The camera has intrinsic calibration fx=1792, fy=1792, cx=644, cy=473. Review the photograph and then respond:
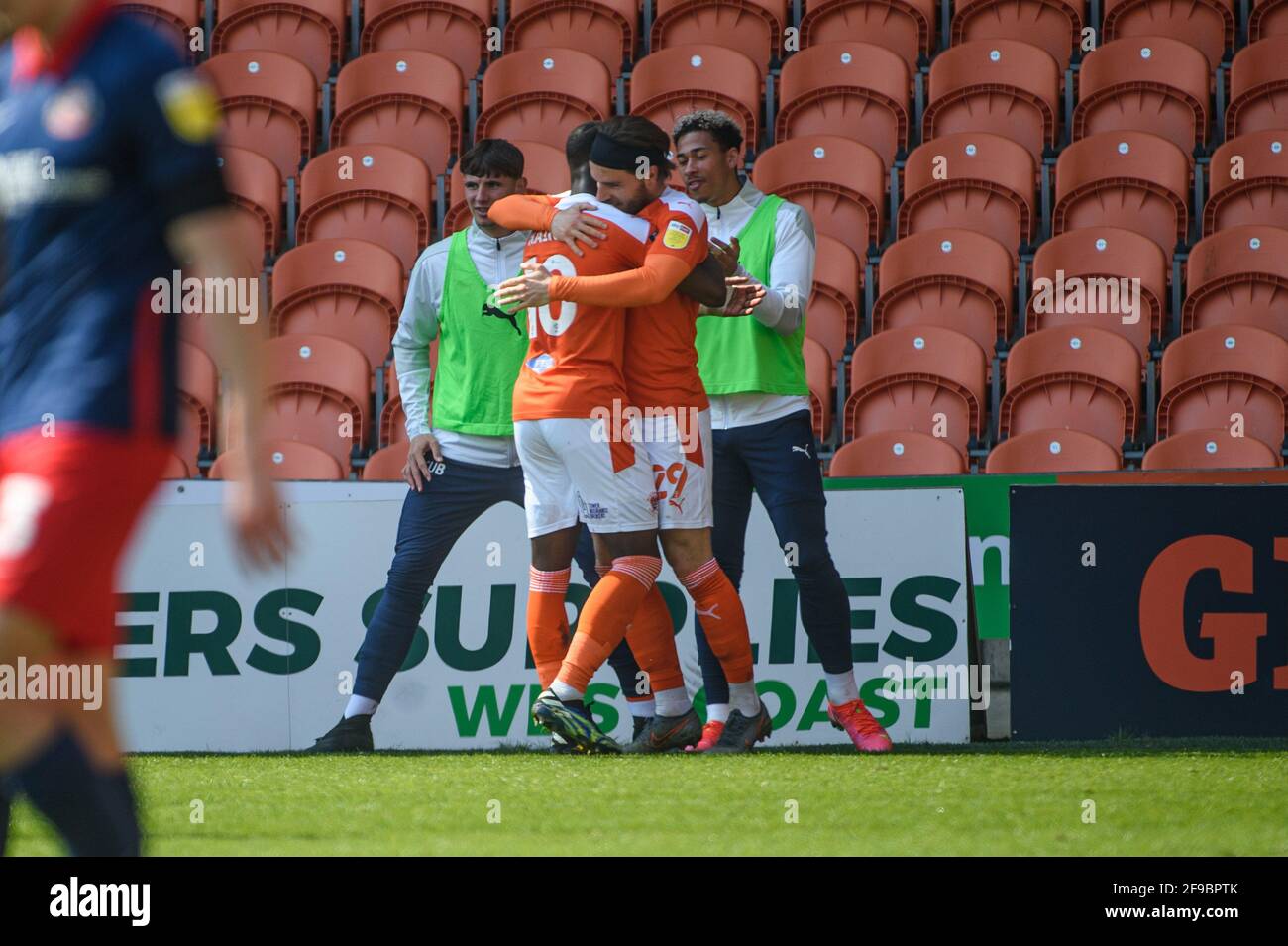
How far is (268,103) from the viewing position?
1062 cm

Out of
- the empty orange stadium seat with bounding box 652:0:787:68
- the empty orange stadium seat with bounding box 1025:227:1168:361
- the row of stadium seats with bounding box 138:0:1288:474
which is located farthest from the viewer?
the empty orange stadium seat with bounding box 652:0:787:68

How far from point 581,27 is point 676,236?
20.4 feet

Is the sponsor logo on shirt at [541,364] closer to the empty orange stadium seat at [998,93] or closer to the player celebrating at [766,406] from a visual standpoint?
the player celebrating at [766,406]

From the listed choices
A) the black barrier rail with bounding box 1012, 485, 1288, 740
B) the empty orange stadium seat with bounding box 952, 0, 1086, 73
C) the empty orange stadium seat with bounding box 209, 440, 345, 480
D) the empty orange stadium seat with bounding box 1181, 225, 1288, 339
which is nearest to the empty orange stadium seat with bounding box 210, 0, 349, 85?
the empty orange stadium seat with bounding box 952, 0, 1086, 73

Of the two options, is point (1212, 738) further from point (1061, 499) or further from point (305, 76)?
point (305, 76)

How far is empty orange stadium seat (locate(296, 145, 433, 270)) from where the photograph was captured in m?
9.68

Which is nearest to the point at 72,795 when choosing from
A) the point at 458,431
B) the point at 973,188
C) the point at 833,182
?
the point at 458,431

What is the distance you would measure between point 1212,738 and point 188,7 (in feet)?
26.9

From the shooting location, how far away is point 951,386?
27.0ft

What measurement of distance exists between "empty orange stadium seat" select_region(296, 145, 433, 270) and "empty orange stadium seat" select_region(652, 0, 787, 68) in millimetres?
2048

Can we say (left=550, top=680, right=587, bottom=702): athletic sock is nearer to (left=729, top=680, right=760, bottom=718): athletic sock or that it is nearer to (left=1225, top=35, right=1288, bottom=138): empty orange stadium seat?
(left=729, top=680, right=760, bottom=718): athletic sock

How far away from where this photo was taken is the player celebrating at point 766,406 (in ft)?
17.9

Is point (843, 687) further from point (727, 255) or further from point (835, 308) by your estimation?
point (835, 308)
